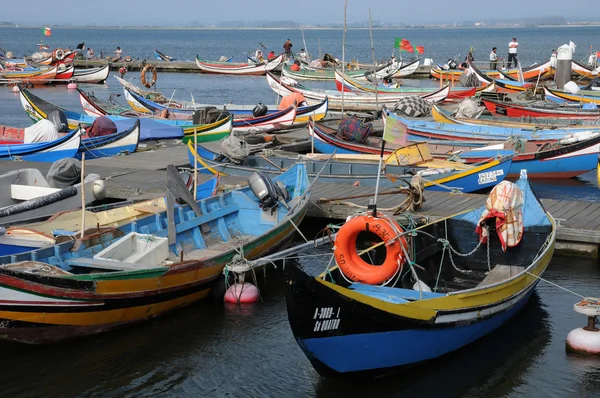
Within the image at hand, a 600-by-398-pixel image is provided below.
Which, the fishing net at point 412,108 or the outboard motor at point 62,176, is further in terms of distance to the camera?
the fishing net at point 412,108

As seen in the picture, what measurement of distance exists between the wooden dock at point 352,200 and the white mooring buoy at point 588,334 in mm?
3657

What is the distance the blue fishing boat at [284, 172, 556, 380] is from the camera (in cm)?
916

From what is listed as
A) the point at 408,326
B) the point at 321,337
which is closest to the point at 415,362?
the point at 408,326

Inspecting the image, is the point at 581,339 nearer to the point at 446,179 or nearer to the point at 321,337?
the point at 321,337

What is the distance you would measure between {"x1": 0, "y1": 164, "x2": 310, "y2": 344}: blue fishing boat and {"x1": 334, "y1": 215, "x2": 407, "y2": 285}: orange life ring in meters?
2.55

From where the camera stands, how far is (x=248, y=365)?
10977 millimetres

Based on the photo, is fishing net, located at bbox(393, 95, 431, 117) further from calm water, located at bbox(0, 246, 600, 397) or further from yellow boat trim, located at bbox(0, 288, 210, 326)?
yellow boat trim, located at bbox(0, 288, 210, 326)

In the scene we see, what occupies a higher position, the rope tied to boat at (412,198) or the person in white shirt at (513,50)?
the person in white shirt at (513,50)

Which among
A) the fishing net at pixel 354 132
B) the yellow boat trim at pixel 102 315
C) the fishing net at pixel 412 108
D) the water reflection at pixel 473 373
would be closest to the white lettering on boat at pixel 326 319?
the water reflection at pixel 473 373

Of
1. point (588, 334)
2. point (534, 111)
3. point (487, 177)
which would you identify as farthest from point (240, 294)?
point (534, 111)

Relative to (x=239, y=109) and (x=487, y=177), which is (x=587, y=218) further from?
(x=239, y=109)

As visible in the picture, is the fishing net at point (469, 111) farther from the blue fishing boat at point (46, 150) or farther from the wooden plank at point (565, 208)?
the blue fishing boat at point (46, 150)

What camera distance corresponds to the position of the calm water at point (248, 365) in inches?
405

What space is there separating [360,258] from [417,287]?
89cm
